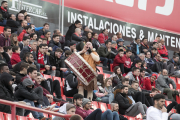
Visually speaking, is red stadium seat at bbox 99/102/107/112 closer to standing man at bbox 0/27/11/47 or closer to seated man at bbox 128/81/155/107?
seated man at bbox 128/81/155/107

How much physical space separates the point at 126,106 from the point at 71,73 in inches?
60.6

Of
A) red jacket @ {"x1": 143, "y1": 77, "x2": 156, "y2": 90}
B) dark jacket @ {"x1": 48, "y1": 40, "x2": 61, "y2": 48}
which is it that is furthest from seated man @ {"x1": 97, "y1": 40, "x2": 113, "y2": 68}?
dark jacket @ {"x1": 48, "y1": 40, "x2": 61, "y2": 48}

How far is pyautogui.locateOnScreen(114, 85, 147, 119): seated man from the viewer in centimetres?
859

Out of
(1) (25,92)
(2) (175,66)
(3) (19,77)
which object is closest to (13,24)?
(3) (19,77)

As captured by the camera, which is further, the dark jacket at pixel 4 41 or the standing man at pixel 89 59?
the dark jacket at pixel 4 41

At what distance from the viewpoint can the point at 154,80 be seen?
36.6 ft

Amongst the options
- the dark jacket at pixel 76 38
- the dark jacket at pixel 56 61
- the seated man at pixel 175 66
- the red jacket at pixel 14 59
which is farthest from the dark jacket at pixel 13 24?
the seated man at pixel 175 66

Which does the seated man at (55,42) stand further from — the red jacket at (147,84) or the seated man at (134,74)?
the red jacket at (147,84)

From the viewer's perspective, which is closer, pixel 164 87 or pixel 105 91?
pixel 105 91

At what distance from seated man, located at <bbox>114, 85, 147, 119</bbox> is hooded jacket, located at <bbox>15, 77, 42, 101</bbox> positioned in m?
2.36

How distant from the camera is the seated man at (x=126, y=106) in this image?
338 inches

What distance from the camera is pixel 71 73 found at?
919 centimetres

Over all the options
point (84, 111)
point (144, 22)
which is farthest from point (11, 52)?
point (144, 22)

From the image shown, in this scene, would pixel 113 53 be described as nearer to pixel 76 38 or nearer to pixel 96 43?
pixel 96 43
